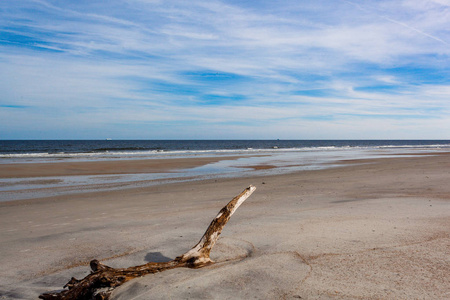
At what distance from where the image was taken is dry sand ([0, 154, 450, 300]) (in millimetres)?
3322

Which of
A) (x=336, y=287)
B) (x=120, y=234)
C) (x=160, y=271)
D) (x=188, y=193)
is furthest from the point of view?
(x=188, y=193)

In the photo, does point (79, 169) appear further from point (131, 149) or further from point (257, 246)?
point (131, 149)

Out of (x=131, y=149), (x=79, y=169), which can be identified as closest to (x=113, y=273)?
(x=79, y=169)

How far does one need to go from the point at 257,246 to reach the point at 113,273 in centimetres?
204

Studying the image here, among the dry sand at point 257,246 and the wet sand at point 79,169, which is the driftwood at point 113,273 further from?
the wet sand at point 79,169

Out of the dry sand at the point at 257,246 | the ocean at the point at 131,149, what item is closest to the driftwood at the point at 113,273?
the dry sand at the point at 257,246

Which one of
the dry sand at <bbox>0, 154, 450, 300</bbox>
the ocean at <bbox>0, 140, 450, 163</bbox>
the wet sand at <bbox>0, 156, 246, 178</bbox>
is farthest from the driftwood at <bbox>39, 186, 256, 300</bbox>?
the ocean at <bbox>0, 140, 450, 163</bbox>

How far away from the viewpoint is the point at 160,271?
3.57 metres

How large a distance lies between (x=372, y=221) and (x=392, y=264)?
206 cm

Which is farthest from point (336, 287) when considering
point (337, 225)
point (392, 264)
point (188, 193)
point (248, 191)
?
point (188, 193)

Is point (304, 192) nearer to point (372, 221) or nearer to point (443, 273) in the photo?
point (372, 221)

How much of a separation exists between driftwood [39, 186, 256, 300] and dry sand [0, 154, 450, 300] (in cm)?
10

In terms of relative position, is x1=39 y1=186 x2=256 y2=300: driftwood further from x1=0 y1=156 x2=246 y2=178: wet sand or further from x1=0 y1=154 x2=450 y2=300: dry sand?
x1=0 y1=156 x2=246 y2=178: wet sand

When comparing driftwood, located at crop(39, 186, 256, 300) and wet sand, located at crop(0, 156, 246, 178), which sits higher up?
driftwood, located at crop(39, 186, 256, 300)
